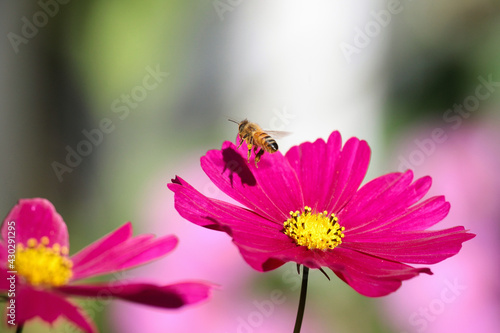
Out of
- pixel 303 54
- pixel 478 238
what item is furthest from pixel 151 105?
pixel 478 238

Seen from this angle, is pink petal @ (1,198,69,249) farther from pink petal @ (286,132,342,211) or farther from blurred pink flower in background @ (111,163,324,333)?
blurred pink flower in background @ (111,163,324,333)

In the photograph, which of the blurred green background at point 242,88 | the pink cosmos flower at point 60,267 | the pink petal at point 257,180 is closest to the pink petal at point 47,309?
the pink cosmos flower at point 60,267

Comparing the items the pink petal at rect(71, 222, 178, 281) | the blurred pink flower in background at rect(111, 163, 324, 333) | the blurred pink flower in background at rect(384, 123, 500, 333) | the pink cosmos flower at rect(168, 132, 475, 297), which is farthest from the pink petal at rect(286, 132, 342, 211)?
the blurred pink flower in background at rect(384, 123, 500, 333)

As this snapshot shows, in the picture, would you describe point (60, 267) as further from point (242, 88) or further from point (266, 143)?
point (242, 88)

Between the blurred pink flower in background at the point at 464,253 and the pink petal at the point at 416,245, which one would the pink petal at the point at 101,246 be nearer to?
the pink petal at the point at 416,245

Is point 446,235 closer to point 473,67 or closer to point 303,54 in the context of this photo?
point 303,54

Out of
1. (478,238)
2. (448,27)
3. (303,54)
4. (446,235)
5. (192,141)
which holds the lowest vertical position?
(446,235)
